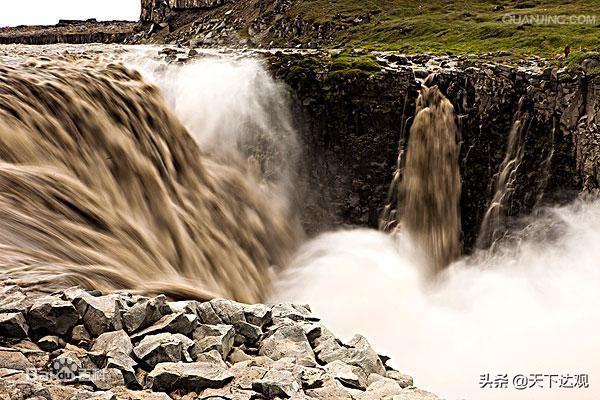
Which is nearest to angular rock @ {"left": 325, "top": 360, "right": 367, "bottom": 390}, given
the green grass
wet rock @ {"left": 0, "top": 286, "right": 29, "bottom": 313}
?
wet rock @ {"left": 0, "top": 286, "right": 29, "bottom": 313}

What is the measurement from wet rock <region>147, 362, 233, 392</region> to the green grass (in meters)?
17.8

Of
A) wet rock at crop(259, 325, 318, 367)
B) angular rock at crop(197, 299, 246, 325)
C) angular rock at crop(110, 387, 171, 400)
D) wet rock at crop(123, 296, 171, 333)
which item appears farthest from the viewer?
angular rock at crop(197, 299, 246, 325)

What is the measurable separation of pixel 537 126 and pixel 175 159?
11058mm

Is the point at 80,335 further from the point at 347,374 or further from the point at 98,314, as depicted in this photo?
the point at 347,374

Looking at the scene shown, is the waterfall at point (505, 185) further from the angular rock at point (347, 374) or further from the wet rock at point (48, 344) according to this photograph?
the wet rock at point (48, 344)

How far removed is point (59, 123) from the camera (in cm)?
1231

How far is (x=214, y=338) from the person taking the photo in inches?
253

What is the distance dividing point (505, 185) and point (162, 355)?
15.1 meters

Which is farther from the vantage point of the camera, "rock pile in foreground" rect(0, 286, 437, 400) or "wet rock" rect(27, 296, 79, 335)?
"wet rock" rect(27, 296, 79, 335)

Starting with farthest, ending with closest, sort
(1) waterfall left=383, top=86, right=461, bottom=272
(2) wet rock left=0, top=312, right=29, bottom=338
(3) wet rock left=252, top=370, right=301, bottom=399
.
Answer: (1) waterfall left=383, top=86, right=461, bottom=272, (3) wet rock left=252, top=370, right=301, bottom=399, (2) wet rock left=0, top=312, right=29, bottom=338

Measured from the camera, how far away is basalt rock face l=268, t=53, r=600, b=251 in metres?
18.1

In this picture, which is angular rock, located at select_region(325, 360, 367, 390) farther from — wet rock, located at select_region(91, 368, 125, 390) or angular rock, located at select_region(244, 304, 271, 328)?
wet rock, located at select_region(91, 368, 125, 390)

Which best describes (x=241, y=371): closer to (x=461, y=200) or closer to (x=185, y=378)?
(x=185, y=378)

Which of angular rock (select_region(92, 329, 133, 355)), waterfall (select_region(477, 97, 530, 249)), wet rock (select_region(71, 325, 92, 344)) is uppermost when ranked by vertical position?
wet rock (select_region(71, 325, 92, 344))
